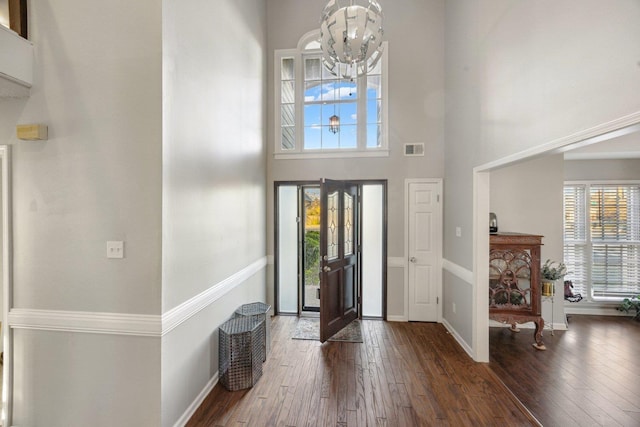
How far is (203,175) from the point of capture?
2.41 metres

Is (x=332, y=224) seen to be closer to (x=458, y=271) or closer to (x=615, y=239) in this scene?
(x=458, y=271)

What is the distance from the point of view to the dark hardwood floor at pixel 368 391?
218 cm

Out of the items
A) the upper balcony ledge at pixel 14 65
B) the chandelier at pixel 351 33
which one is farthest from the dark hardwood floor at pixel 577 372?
the upper balcony ledge at pixel 14 65

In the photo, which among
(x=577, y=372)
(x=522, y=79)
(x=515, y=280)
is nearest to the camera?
(x=522, y=79)

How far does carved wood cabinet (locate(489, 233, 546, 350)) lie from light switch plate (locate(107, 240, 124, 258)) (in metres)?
3.80

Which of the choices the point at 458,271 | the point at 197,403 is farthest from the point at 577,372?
the point at 197,403

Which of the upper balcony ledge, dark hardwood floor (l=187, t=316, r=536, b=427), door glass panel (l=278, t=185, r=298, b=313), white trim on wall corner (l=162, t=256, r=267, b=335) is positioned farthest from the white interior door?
the upper balcony ledge

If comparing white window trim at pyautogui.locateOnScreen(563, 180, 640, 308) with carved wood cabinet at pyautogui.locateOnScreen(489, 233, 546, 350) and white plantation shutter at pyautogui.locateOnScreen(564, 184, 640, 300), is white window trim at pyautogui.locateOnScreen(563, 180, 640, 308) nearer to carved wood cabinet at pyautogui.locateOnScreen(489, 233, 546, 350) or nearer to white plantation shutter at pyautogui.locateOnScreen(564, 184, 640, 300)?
white plantation shutter at pyautogui.locateOnScreen(564, 184, 640, 300)

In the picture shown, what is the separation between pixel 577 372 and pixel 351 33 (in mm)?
3818

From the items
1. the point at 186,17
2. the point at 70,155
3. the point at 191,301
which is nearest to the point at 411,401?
the point at 191,301

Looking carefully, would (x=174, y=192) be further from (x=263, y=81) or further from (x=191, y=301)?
(x=263, y=81)

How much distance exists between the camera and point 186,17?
2.16 metres

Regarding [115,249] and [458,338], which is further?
[458,338]

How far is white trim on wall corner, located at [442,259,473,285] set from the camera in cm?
320
